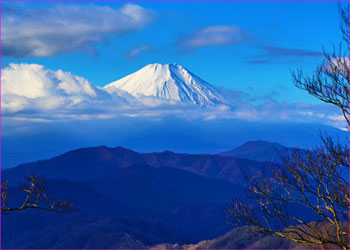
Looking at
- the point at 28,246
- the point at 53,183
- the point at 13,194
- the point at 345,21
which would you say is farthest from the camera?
the point at 53,183

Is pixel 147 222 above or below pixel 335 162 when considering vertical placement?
below

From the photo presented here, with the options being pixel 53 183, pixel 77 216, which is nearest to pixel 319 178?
pixel 77 216

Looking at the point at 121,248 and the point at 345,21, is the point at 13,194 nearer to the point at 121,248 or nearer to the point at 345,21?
the point at 121,248

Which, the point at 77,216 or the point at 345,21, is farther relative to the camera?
the point at 77,216

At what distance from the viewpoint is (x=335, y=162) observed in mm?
15922

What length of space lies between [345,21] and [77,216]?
134m

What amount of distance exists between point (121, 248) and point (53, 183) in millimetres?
74253

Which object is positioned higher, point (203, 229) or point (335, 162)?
point (335, 162)

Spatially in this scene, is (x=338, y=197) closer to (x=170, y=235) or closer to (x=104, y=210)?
(x=170, y=235)

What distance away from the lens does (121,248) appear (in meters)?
106

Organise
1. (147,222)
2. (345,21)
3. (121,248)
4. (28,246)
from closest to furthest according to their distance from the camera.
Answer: (345,21)
(121,248)
(28,246)
(147,222)

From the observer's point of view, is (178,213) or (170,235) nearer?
(170,235)

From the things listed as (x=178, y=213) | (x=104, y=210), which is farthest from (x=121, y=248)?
(x=178, y=213)

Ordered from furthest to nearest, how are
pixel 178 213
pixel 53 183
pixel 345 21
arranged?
1. pixel 178 213
2. pixel 53 183
3. pixel 345 21
